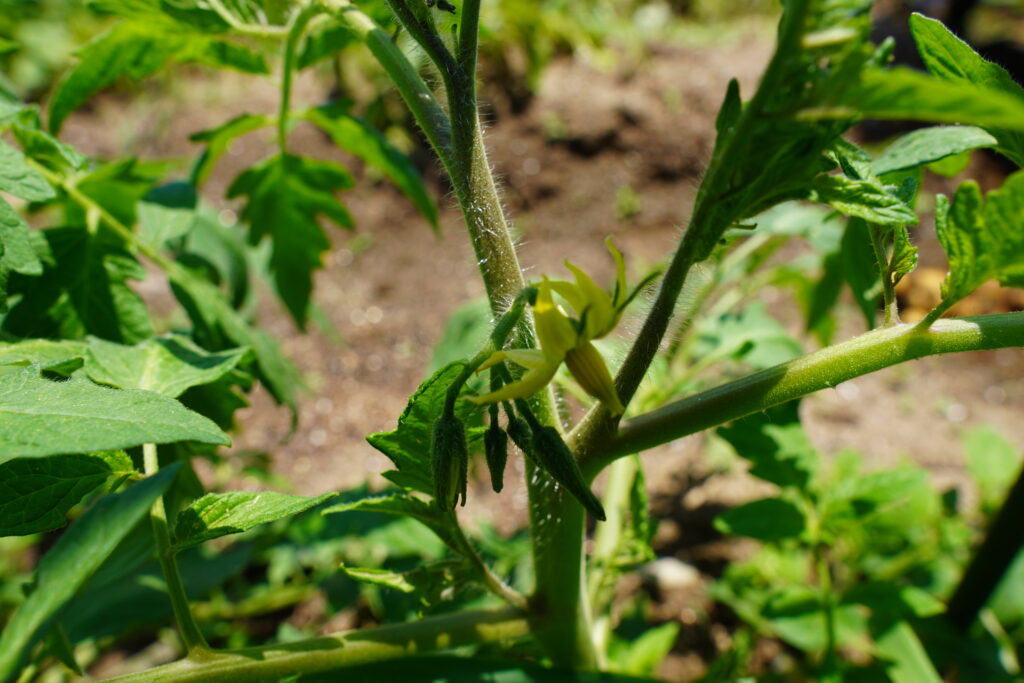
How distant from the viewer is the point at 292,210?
153cm

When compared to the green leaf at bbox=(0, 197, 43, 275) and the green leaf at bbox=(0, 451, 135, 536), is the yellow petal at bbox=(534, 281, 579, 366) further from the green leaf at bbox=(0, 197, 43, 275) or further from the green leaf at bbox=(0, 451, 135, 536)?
the green leaf at bbox=(0, 197, 43, 275)

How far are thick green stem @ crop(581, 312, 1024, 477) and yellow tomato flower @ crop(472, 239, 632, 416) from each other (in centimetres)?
12

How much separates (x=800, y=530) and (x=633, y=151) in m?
2.88

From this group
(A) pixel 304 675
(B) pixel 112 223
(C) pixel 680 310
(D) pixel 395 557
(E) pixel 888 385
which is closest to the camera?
(C) pixel 680 310

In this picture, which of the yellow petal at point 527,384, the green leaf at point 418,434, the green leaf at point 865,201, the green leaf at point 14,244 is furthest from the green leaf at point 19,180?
the green leaf at point 865,201

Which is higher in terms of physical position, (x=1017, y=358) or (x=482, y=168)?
(x=482, y=168)

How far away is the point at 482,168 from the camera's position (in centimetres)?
84

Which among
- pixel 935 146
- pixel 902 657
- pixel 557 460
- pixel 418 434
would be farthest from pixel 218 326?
pixel 902 657

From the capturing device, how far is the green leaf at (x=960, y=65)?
2.59ft

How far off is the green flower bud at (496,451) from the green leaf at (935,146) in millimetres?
484

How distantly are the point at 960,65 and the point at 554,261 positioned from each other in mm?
2730

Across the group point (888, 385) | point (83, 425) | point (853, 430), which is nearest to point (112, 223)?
point (83, 425)

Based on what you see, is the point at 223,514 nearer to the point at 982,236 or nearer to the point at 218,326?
the point at 218,326

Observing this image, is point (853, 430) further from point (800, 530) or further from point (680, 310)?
point (680, 310)
